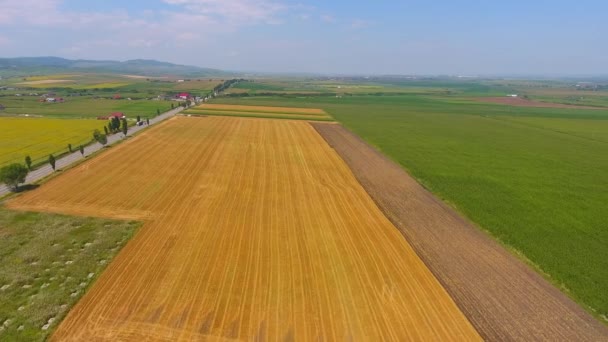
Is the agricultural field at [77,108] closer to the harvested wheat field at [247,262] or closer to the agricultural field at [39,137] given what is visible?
the agricultural field at [39,137]

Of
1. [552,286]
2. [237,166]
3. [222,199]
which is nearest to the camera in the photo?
[552,286]

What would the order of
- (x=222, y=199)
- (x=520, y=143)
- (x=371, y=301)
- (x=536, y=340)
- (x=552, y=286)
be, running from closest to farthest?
(x=536, y=340), (x=371, y=301), (x=552, y=286), (x=222, y=199), (x=520, y=143)

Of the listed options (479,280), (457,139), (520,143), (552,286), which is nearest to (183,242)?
(479,280)

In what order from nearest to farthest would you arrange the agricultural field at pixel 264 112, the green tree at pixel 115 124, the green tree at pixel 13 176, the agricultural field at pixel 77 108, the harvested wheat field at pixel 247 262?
the harvested wheat field at pixel 247 262 → the green tree at pixel 13 176 → the green tree at pixel 115 124 → the agricultural field at pixel 77 108 → the agricultural field at pixel 264 112

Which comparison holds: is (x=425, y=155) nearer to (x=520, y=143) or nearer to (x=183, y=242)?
(x=520, y=143)

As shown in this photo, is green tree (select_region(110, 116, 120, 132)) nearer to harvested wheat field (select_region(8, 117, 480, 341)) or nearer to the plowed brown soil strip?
harvested wheat field (select_region(8, 117, 480, 341))

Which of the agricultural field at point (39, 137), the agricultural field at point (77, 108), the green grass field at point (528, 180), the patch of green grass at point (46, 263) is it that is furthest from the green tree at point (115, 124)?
the green grass field at point (528, 180)

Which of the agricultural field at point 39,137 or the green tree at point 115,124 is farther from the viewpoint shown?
the green tree at point 115,124
